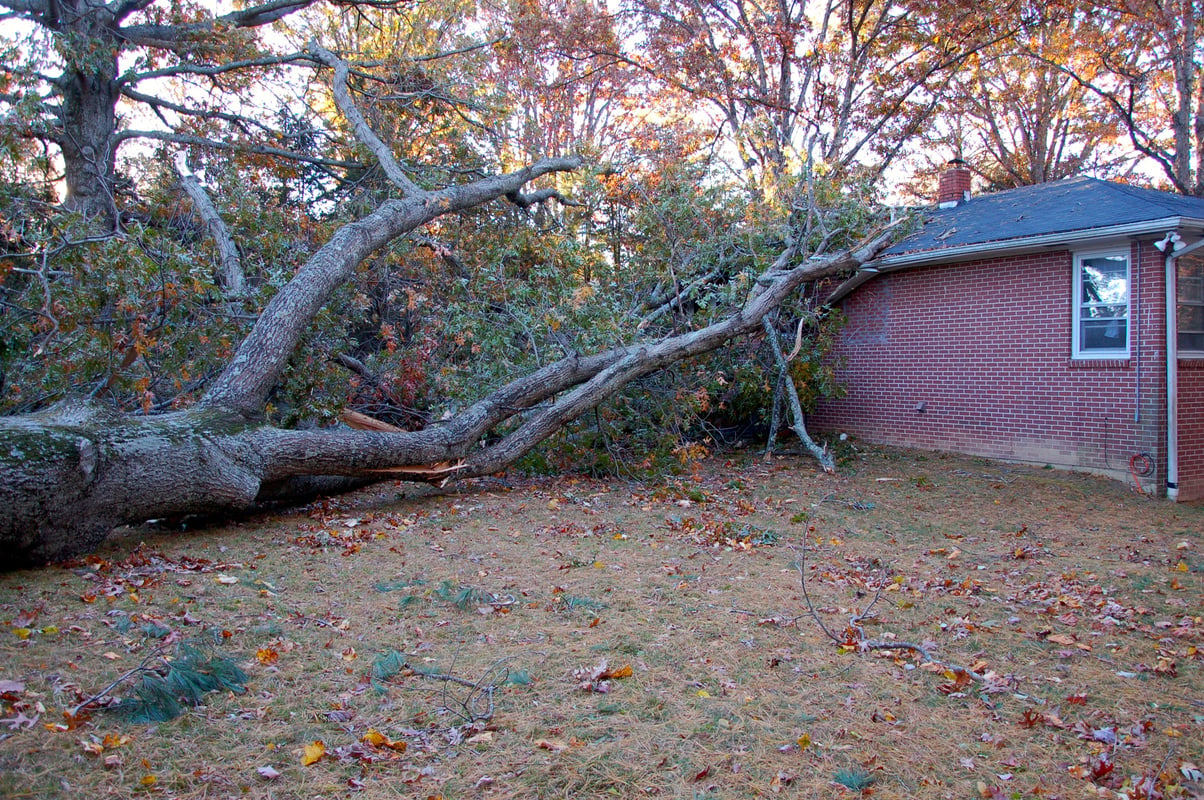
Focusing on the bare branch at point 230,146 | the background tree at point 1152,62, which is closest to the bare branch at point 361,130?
the bare branch at point 230,146

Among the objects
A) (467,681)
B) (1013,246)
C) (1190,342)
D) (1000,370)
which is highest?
(1013,246)

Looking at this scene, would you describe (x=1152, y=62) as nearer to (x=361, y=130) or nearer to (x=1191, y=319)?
(x=1191, y=319)

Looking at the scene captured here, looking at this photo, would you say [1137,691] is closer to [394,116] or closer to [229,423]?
[229,423]

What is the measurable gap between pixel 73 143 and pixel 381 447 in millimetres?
6591

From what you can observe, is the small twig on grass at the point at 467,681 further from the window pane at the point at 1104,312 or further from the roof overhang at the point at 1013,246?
the window pane at the point at 1104,312

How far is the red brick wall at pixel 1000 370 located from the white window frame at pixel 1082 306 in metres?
0.08

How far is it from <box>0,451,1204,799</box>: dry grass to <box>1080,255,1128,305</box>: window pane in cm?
401

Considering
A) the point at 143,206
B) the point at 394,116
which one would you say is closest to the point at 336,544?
the point at 143,206

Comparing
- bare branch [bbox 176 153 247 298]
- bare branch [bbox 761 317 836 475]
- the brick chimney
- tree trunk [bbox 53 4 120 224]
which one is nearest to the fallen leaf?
bare branch [bbox 176 153 247 298]

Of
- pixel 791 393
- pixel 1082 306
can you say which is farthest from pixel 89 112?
pixel 1082 306

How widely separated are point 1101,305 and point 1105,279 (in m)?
0.34

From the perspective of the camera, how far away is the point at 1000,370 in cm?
1155

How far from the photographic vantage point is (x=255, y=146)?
1100cm

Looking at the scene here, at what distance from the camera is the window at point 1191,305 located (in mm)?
9984
